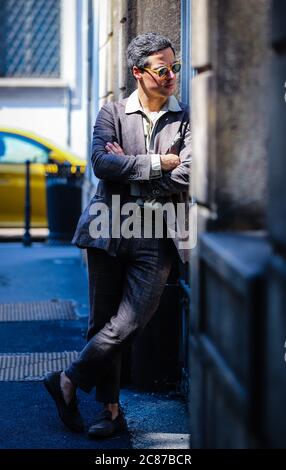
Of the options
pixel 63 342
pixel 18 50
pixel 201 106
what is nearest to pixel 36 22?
pixel 18 50

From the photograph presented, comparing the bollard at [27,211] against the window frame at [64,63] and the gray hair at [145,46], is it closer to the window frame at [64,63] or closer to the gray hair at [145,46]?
the window frame at [64,63]

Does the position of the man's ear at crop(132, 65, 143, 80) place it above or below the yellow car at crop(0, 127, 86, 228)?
above

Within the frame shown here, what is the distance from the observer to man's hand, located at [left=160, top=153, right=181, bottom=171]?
4.91 meters

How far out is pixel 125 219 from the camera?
495 centimetres

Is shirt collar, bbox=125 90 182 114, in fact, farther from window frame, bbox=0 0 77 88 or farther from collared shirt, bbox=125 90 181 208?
window frame, bbox=0 0 77 88

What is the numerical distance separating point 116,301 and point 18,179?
10.5 metres

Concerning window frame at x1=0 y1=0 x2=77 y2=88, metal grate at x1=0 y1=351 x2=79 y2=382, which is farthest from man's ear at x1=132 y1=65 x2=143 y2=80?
window frame at x1=0 y1=0 x2=77 y2=88

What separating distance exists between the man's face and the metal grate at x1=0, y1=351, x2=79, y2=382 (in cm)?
218

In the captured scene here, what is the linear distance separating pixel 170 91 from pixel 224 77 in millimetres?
1808

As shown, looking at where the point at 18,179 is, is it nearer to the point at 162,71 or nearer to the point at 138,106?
the point at 138,106

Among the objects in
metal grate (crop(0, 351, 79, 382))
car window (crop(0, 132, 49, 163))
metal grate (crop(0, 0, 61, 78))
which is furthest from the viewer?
metal grate (crop(0, 0, 61, 78))

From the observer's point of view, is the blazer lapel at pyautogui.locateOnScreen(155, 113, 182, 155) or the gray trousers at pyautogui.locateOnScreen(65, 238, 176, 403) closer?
the gray trousers at pyautogui.locateOnScreen(65, 238, 176, 403)

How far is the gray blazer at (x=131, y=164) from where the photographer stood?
4.89 m

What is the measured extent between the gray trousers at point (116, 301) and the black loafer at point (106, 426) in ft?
0.29
